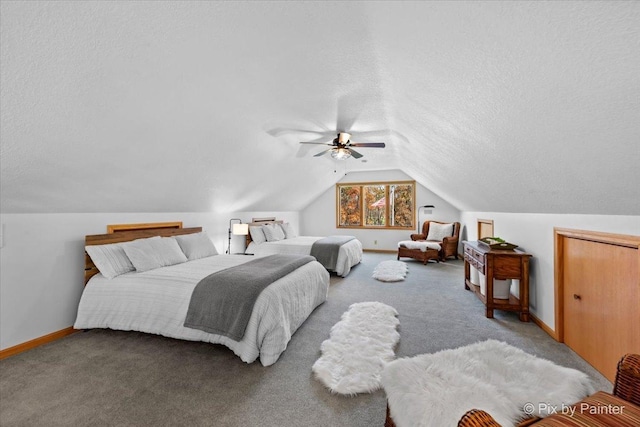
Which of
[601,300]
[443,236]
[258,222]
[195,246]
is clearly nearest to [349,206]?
[443,236]

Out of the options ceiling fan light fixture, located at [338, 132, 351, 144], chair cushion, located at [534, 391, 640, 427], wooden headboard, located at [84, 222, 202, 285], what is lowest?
chair cushion, located at [534, 391, 640, 427]

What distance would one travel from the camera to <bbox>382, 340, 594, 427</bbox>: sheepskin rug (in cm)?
101

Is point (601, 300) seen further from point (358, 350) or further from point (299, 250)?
point (299, 250)

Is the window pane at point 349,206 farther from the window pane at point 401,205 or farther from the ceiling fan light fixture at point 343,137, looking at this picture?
the ceiling fan light fixture at point 343,137

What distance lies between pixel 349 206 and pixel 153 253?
5697 millimetres

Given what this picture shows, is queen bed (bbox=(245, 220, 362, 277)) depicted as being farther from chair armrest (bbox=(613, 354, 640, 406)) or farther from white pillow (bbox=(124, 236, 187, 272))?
chair armrest (bbox=(613, 354, 640, 406))

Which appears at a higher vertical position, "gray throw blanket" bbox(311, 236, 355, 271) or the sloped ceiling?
the sloped ceiling

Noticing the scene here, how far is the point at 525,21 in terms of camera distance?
1.02m

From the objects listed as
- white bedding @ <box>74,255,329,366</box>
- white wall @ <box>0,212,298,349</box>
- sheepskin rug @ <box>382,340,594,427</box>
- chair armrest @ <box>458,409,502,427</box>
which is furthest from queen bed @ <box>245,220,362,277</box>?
chair armrest @ <box>458,409,502,427</box>

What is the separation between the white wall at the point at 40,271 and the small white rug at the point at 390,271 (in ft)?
13.1

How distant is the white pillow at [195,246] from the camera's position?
3590 millimetres

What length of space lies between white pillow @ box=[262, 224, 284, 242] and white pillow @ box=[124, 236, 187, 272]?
213 centimetres

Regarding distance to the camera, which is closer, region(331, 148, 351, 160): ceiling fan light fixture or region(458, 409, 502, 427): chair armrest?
region(458, 409, 502, 427): chair armrest

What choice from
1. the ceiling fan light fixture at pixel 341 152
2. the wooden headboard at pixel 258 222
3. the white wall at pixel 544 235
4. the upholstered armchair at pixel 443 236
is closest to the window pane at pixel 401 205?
the upholstered armchair at pixel 443 236
